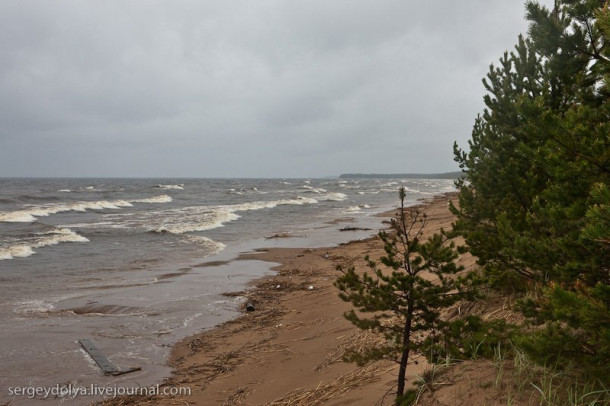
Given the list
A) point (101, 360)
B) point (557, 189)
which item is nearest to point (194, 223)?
point (101, 360)

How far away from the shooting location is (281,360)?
6.66m

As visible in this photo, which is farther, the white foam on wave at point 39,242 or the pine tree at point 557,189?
the white foam on wave at point 39,242

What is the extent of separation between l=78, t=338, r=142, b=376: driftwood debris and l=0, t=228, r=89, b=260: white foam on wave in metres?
11.3

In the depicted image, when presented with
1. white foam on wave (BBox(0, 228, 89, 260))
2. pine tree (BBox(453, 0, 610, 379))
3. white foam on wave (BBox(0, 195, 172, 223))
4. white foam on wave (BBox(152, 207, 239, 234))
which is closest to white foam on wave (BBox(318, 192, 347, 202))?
white foam on wave (BBox(0, 195, 172, 223))

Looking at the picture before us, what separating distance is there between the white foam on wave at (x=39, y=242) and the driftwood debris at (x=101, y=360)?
37.1 ft

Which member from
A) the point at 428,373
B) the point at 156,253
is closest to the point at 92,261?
the point at 156,253

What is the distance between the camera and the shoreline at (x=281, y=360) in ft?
16.8

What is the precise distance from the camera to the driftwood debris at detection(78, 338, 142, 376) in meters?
6.42

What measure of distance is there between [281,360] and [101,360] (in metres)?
2.83

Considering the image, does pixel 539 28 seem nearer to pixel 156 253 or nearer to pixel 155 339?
pixel 155 339

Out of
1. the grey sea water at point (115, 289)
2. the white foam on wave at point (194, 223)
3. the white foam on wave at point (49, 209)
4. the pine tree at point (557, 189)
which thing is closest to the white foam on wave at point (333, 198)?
the white foam on wave at point (49, 209)

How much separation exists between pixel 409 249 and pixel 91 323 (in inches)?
295

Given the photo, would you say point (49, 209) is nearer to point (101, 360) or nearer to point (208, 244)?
point (208, 244)

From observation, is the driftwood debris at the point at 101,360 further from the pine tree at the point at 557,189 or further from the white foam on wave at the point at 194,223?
the white foam on wave at the point at 194,223
